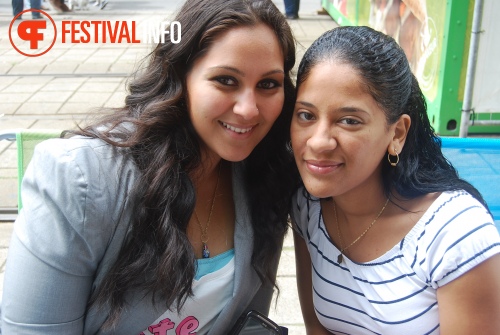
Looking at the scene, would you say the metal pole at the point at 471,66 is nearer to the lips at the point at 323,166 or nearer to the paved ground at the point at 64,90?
the paved ground at the point at 64,90

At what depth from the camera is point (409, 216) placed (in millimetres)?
1739

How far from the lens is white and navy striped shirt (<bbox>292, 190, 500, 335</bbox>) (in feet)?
5.17

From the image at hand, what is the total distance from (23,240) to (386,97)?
106cm

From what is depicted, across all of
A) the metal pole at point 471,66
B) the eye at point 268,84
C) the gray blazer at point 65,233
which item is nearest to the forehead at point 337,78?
the eye at point 268,84

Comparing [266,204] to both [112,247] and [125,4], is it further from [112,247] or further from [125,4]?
[125,4]

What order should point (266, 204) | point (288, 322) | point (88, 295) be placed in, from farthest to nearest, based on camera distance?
point (288, 322) → point (266, 204) → point (88, 295)

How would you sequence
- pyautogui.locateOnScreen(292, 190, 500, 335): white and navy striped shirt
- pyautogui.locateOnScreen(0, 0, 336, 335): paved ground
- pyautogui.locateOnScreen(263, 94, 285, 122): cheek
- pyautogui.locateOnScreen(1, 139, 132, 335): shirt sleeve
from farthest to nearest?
pyautogui.locateOnScreen(0, 0, 336, 335): paved ground < pyautogui.locateOnScreen(263, 94, 285, 122): cheek < pyautogui.locateOnScreen(292, 190, 500, 335): white and navy striped shirt < pyautogui.locateOnScreen(1, 139, 132, 335): shirt sleeve

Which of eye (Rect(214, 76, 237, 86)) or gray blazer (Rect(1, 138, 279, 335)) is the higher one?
eye (Rect(214, 76, 237, 86))

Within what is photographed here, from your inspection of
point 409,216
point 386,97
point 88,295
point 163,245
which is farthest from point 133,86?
point 409,216

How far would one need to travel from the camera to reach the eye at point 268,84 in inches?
65.5

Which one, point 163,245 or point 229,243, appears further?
point 229,243

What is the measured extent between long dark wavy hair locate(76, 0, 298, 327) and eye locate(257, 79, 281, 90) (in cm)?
11

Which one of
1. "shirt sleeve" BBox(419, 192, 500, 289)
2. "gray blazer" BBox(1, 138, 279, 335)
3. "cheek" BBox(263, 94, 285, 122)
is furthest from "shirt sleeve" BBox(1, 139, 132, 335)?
"shirt sleeve" BBox(419, 192, 500, 289)

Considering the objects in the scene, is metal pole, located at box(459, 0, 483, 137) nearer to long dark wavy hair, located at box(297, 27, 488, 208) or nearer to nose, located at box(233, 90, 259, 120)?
long dark wavy hair, located at box(297, 27, 488, 208)
